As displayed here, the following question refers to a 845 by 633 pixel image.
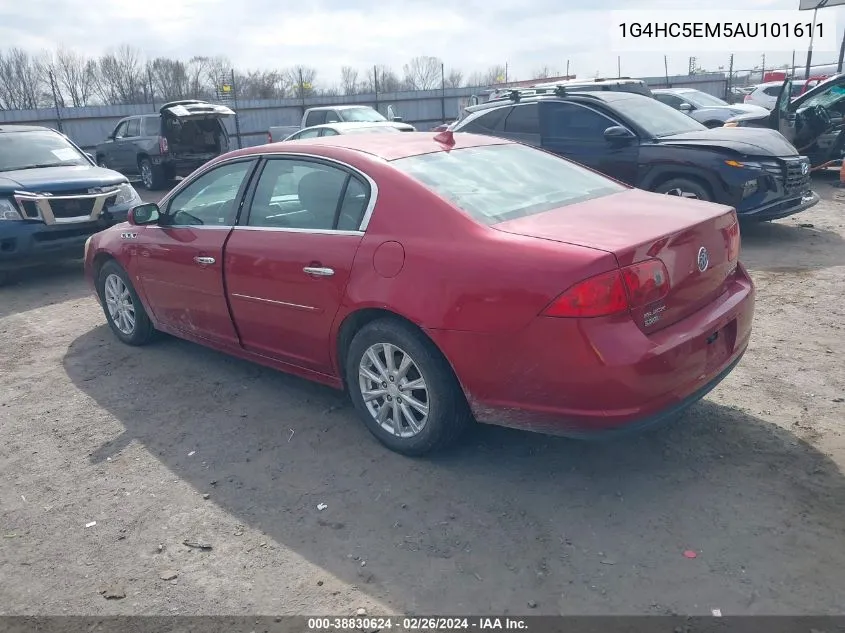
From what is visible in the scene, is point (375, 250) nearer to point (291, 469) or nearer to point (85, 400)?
point (291, 469)

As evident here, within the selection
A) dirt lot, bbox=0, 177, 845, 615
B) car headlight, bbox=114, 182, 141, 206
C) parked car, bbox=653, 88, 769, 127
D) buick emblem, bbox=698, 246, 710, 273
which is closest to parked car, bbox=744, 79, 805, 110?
parked car, bbox=653, 88, 769, 127

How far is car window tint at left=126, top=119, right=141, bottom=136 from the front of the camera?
1689 cm

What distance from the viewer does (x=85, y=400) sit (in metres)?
4.65

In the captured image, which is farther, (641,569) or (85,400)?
(85,400)

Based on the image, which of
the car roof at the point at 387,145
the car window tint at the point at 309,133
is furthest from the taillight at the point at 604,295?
the car window tint at the point at 309,133

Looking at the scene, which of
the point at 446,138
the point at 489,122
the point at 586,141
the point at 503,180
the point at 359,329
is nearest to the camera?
the point at 359,329

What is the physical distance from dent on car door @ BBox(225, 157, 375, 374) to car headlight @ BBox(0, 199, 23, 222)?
458cm

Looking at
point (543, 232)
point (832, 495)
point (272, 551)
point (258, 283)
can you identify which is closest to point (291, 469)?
point (272, 551)

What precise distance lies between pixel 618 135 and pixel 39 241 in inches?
255

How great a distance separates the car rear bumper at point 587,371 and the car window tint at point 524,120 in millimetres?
5980

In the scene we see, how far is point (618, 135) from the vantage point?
7.73 m

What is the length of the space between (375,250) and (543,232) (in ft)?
2.77

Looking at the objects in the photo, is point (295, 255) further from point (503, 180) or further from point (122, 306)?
point (122, 306)

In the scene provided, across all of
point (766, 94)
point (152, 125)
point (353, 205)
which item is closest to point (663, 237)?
point (353, 205)
